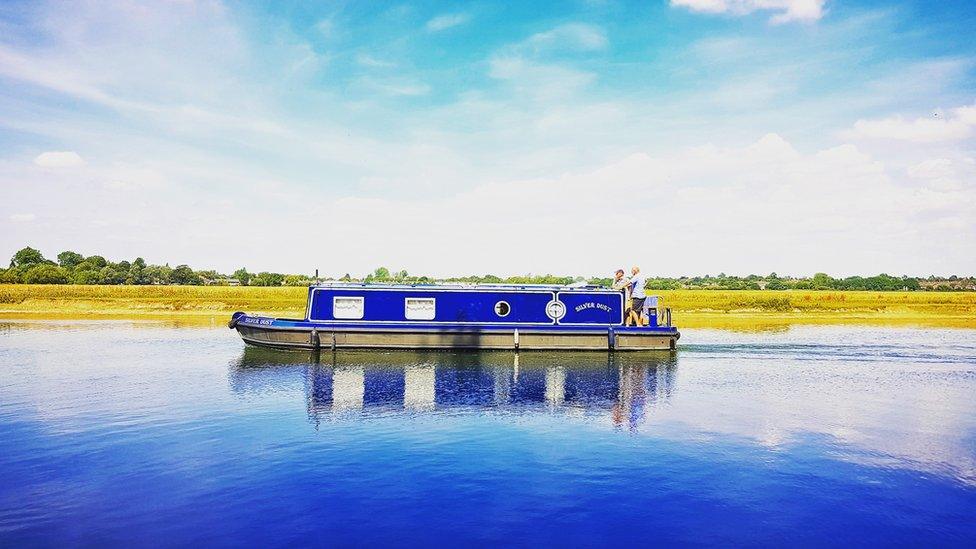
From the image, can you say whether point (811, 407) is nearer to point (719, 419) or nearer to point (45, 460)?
point (719, 419)

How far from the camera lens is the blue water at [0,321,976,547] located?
891 centimetres

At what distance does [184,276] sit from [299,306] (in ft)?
165

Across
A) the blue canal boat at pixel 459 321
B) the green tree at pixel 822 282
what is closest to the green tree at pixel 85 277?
the blue canal boat at pixel 459 321

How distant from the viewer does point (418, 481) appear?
10.6 m

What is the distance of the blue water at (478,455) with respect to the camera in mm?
8914

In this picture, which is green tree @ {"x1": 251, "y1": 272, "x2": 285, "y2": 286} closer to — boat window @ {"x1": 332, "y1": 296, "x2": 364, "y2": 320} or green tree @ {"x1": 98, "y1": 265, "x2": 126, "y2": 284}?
green tree @ {"x1": 98, "y1": 265, "x2": 126, "y2": 284}

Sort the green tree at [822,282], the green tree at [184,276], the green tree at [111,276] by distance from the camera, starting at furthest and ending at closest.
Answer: the green tree at [822,282], the green tree at [184,276], the green tree at [111,276]

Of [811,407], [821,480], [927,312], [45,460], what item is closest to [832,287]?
[927,312]

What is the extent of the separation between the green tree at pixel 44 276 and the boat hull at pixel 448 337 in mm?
59600

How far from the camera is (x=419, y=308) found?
28219 millimetres

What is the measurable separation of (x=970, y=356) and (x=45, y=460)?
33199 millimetres

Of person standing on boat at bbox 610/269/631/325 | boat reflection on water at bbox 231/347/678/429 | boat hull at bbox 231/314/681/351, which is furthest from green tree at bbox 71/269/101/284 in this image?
person standing on boat at bbox 610/269/631/325

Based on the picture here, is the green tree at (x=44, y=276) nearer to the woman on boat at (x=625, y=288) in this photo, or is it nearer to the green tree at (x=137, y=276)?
the green tree at (x=137, y=276)

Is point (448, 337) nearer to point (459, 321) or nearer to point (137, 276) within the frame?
point (459, 321)
